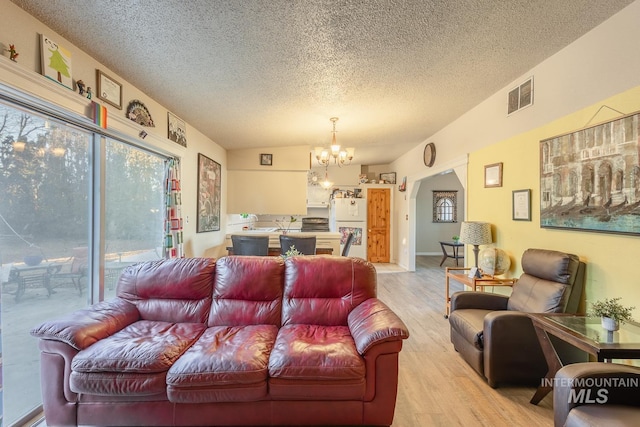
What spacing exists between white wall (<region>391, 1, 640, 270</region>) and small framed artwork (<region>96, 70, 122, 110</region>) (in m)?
3.81

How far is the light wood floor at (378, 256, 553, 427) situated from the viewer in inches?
73.8

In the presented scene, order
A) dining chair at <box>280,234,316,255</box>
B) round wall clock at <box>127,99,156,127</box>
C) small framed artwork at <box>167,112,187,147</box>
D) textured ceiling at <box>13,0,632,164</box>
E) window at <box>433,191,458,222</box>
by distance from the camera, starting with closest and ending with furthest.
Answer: textured ceiling at <box>13,0,632,164</box> → round wall clock at <box>127,99,156,127</box> → small framed artwork at <box>167,112,187,147</box> → dining chair at <box>280,234,316,255</box> → window at <box>433,191,458,222</box>

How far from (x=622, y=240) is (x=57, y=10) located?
389 cm

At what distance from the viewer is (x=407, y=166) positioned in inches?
270

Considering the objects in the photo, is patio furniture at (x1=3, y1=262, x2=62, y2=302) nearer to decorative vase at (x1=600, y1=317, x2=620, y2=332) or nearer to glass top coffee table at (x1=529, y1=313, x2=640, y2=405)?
glass top coffee table at (x1=529, y1=313, x2=640, y2=405)

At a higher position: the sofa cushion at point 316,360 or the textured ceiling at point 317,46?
the textured ceiling at point 317,46

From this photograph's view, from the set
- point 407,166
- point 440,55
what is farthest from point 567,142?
point 407,166

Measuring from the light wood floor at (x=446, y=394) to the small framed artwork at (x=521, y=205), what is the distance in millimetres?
1479

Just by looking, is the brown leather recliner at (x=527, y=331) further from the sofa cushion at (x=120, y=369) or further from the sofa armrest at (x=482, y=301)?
the sofa cushion at (x=120, y=369)

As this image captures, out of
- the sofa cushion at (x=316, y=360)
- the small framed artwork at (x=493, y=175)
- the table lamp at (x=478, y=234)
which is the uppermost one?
the small framed artwork at (x=493, y=175)

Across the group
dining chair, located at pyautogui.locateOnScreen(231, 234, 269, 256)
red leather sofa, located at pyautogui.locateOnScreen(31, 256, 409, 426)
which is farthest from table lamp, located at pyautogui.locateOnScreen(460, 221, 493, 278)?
dining chair, located at pyautogui.locateOnScreen(231, 234, 269, 256)

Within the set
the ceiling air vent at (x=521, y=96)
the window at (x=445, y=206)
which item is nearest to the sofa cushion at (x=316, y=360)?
the ceiling air vent at (x=521, y=96)

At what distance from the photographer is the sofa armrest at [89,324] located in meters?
1.70

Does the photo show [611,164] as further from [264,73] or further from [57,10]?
[57,10]
